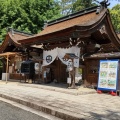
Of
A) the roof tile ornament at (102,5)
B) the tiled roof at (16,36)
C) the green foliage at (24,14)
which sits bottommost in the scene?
the tiled roof at (16,36)

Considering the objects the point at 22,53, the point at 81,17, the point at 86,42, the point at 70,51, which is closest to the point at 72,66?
the point at 70,51

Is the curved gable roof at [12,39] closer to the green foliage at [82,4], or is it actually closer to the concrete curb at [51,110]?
the concrete curb at [51,110]

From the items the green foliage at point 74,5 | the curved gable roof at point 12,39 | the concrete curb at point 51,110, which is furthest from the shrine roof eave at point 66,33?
the green foliage at point 74,5

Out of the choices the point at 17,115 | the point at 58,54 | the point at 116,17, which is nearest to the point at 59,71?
the point at 58,54

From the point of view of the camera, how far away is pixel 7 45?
860 inches

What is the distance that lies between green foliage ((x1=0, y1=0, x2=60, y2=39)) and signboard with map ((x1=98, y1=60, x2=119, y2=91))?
52.7 feet

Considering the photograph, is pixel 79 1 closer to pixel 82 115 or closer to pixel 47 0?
pixel 47 0

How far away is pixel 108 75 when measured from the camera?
12172 millimetres

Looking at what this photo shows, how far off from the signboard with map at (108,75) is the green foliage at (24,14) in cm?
1605

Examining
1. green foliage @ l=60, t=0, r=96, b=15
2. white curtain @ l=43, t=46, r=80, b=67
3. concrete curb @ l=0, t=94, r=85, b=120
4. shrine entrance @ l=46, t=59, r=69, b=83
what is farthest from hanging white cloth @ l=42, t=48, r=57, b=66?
green foliage @ l=60, t=0, r=96, b=15

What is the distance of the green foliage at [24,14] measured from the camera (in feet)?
86.6

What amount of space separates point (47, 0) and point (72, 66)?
725 inches

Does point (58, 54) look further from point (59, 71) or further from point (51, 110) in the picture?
point (51, 110)

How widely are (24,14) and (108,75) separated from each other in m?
17.0
